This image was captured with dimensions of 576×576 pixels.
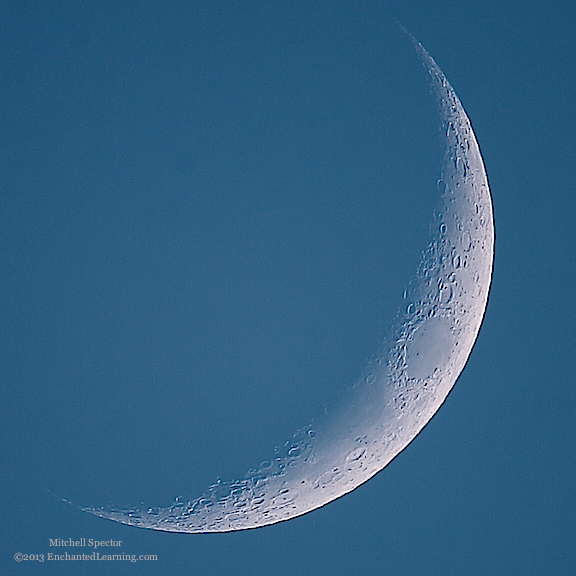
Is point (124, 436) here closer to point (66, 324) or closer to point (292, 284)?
point (66, 324)

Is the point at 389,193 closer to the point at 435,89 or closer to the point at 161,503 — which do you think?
the point at 435,89

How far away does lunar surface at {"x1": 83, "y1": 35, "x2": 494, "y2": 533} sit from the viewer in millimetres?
1582

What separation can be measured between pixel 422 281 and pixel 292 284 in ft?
1.25

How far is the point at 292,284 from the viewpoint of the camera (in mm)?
1503

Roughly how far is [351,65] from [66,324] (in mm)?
1066

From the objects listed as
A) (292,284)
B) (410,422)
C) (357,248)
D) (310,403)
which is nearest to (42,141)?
(292,284)

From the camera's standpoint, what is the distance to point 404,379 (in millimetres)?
1613

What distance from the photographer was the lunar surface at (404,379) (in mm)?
1582

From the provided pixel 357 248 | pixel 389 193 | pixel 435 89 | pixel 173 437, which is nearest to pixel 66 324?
pixel 173 437

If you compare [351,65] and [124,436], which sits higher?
[351,65]

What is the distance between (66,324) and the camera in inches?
60.7

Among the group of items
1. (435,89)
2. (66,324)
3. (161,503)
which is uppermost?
(435,89)

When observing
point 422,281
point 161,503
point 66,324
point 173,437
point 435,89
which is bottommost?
point 161,503

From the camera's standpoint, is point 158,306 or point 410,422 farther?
point 410,422
